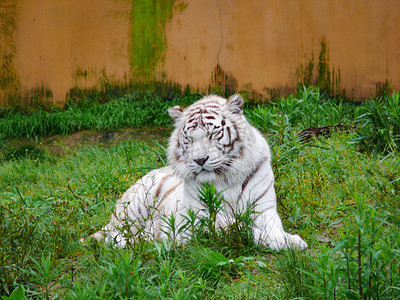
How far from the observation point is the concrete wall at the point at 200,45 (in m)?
7.40

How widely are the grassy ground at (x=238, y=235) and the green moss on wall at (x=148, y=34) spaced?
2.33m

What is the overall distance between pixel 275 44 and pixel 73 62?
3456mm

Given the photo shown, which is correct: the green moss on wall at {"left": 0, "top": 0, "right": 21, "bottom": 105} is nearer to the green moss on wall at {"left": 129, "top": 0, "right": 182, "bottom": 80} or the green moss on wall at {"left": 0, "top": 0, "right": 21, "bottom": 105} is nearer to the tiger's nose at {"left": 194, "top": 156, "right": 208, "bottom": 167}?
the green moss on wall at {"left": 129, "top": 0, "right": 182, "bottom": 80}

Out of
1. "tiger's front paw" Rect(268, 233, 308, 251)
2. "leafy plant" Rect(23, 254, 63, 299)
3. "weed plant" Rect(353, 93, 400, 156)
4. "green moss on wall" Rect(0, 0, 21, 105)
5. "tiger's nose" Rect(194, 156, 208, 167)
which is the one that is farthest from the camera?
"green moss on wall" Rect(0, 0, 21, 105)

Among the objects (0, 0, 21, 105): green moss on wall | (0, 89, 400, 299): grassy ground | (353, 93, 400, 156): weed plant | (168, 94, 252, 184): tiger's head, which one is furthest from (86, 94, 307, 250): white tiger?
(0, 0, 21, 105): green moss on wall

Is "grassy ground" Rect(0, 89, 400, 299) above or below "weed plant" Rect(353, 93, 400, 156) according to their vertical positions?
below

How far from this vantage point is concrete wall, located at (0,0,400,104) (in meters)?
7.40

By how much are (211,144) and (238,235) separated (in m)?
0.66

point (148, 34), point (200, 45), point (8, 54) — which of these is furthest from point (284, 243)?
point (8, 54)

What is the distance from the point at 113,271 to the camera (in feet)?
7.13

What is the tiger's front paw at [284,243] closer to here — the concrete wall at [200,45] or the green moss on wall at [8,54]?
the concrete wall at [200,45]

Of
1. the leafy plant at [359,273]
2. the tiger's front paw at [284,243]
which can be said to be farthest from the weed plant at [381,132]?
the leafy plant at [359,273]

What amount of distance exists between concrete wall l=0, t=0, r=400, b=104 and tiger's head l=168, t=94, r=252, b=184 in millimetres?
4414

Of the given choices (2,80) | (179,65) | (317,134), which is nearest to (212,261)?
(317,134)
